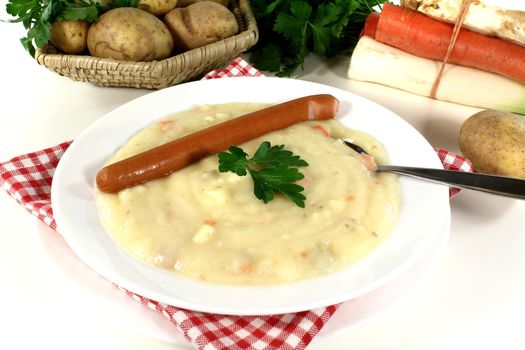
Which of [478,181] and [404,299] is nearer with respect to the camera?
[404,299]

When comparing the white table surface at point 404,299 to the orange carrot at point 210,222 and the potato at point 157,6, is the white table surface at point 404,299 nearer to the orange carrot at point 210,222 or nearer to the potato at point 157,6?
the orange carrot at point 210,222

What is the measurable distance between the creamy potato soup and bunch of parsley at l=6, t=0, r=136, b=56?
35.4 inches

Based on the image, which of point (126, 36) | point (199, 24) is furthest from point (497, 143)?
point (126, 36)

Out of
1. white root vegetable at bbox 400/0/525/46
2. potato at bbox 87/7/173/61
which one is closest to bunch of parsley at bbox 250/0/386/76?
white root vegetable at bbox 400/0/525/46

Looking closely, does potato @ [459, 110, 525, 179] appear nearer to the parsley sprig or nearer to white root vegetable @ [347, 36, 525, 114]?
white root vegetable @ [347, 36, 525, 114]

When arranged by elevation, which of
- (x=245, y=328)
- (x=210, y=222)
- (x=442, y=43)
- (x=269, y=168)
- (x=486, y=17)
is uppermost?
(x=486, y=17)

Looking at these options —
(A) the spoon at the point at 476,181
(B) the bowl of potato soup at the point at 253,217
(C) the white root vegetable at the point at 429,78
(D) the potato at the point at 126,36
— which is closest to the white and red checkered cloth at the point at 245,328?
(B) the bowl of potato soup at the point at 253,217

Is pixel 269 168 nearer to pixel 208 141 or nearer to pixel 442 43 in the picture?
pixel 208 141

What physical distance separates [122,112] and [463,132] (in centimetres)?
138

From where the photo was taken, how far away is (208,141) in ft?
6.64

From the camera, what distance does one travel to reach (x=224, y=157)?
1899 millimetres

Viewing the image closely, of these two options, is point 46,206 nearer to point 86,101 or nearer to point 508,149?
point 86,101

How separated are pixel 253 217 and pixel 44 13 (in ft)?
5.05

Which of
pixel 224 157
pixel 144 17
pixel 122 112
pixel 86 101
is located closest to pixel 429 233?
pixel 224 157
